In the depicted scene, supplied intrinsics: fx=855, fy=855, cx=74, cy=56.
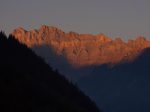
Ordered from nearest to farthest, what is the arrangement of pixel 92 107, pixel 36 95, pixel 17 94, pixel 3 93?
pixel 3 93 → pixel 17 94 → pixel 36 95 → pixel 92 107

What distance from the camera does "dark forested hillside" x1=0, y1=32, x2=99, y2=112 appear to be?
91019mm

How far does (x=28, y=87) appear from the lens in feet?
356

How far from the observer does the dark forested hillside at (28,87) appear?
299 feet

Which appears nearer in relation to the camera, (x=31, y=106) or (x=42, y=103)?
(x=31, y=106)

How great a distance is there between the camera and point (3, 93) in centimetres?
9006

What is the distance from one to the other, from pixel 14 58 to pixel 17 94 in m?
53.5

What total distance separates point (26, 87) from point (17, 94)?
11.6 meters

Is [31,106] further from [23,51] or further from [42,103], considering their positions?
[23,51]

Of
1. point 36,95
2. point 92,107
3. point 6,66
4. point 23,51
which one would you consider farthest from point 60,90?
point 36,95

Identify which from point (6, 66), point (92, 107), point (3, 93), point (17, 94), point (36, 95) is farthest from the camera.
A: point (92, 107)

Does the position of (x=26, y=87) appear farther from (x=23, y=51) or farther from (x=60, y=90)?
(x=23, y=51)

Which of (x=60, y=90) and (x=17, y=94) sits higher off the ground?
(x=60, y=90)

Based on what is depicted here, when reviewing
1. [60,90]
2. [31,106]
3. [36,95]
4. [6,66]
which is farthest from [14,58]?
[31,106]

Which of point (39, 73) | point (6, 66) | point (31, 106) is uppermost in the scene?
point (39, 73)
